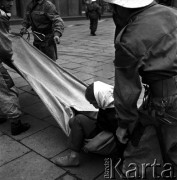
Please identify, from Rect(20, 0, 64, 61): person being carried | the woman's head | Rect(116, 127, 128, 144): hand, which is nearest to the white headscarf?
the woman's head

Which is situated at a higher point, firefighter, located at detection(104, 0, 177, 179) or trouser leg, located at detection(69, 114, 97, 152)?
firefighter, located at detection(104, 0, 177, 179)

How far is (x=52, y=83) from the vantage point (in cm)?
333

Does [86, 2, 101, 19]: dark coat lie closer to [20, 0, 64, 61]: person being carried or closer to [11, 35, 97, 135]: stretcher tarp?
[20, 0, 64, 61]: person being carried

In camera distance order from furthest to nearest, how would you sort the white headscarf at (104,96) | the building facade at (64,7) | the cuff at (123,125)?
the building facade at (64,7) < the white headscarf at (104,96) < the cuff at (123,125)

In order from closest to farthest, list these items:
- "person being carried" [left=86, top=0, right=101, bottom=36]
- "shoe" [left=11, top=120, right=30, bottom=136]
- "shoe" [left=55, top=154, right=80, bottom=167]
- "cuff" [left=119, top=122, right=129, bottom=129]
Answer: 1. "cuff" [left=119, top=122, right=129, bottom=129]
2. "shoe" [left=55, top=154, right=80, bottom=167]
3. "shoe" [left=11, top=120, right=30, bottom=136]
4. "person being carried" [left=86, top=0, right=101, bottom=36]

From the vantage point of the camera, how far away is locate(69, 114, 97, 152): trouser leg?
248 cm

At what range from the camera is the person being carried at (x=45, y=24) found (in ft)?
13.6

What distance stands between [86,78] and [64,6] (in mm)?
11648

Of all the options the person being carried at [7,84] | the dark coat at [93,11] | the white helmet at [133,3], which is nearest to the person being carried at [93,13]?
the dark coat at [93,11]

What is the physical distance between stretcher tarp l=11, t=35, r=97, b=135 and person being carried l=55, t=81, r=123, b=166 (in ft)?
0.78

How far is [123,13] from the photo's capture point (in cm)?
181

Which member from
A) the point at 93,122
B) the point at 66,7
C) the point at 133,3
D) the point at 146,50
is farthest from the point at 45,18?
the point at 66,7

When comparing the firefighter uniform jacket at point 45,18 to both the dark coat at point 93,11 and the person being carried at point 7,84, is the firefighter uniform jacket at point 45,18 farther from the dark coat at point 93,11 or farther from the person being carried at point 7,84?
the dark coat at point 93,11

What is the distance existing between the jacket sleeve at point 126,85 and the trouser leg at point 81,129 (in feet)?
2.04
